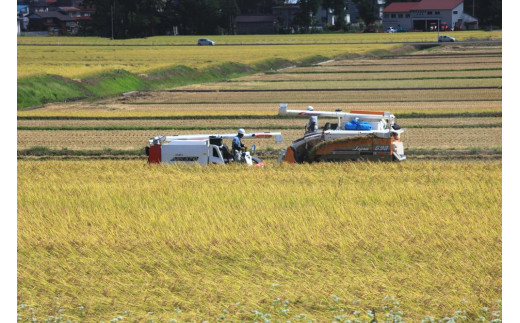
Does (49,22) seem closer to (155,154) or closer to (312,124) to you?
(155,154)

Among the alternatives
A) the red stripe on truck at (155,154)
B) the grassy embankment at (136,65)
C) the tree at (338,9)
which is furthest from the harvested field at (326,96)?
the tree at (338,9)

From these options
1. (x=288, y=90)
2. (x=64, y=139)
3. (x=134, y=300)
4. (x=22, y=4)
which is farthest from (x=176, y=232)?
(x=22, y=4)

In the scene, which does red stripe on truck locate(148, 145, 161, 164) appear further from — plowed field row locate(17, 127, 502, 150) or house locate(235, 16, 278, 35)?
house locate(235, 16, 278, 35)

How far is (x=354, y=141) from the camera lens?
1021 inches

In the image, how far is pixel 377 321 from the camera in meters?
12.3

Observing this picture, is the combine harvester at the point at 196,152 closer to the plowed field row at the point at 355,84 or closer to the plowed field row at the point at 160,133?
the plowed field row at the point at 160,133

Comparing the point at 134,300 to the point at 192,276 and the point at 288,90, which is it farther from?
the point at 288,90

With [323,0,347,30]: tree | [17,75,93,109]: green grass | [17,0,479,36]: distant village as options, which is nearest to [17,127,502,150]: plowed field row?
[17,75,93,109]: green grass

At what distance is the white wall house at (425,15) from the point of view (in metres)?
156

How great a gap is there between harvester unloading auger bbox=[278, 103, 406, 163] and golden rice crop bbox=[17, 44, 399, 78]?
139ft

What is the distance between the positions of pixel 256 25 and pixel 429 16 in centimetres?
3473

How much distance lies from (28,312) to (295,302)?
4139 mm

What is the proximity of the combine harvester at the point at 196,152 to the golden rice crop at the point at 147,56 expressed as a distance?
40.6 m

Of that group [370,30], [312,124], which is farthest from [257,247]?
[370,30]
